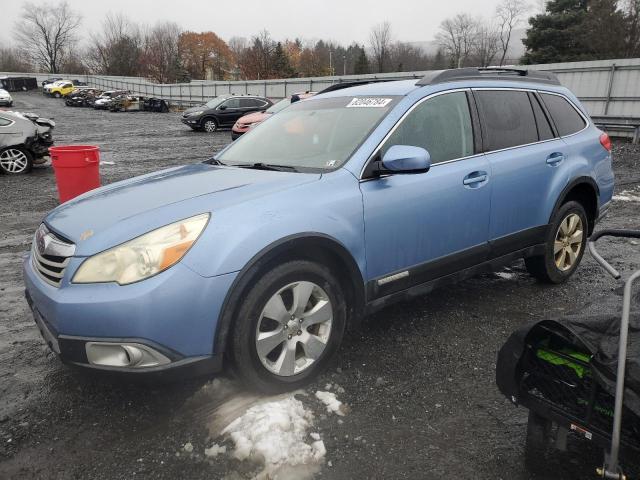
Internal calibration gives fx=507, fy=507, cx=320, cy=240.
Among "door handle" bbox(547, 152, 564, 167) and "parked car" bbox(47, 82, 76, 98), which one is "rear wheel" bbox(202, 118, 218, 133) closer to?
"door handle" bbox(547, 152, 564, 167)

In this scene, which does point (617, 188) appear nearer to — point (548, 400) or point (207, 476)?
point (548, 400)

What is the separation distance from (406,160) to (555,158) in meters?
1.92

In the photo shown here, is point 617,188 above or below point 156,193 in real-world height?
below

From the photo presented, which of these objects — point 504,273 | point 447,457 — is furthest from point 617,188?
point 447,457

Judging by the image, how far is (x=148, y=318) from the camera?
2.31m

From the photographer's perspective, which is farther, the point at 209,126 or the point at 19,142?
the point at 209,126

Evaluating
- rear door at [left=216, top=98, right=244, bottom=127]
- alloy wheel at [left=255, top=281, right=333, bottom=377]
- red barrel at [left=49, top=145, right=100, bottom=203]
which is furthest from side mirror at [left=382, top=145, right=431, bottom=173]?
rear door at [left=216, top=98, right=244, bottom=127]

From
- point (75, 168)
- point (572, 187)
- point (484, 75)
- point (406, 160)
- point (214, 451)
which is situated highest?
point (484, 75)

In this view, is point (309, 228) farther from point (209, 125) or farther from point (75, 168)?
point (209, 125)

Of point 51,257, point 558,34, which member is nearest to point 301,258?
point 51,257

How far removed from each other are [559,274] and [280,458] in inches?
129

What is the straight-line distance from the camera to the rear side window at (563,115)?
442 centimetres

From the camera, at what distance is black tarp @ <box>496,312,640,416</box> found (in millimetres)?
1685

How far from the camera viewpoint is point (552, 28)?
1492 inches
